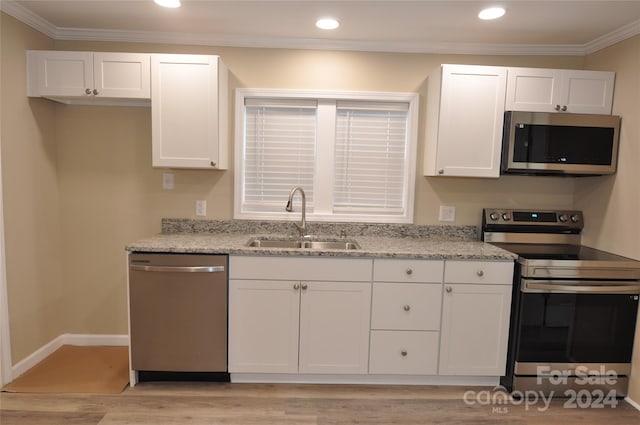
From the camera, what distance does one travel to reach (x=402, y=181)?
2.94m

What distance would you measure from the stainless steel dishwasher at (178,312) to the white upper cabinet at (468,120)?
165 centimetres

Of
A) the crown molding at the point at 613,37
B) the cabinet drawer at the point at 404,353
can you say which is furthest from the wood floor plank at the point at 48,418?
the crown molding at the point at 613,37

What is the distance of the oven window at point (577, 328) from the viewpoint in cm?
229

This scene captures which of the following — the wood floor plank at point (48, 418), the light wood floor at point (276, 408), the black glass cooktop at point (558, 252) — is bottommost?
the wood floor plank at point (48, 418)

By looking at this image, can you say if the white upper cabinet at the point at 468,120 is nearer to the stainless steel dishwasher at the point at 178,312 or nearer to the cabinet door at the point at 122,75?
the stainless steel dishwasher at the point at 178,312

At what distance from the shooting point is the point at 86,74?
2.48 m

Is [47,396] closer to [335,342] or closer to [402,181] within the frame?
[335,342]

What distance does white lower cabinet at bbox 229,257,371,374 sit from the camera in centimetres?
235

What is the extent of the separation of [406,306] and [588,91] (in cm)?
191

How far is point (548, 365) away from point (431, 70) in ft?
7.05

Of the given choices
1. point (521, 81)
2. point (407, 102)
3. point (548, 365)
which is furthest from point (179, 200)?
point (548, 365)

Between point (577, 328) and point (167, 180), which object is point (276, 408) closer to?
point (167, 180)

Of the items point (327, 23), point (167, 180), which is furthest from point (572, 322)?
point (167, 180)

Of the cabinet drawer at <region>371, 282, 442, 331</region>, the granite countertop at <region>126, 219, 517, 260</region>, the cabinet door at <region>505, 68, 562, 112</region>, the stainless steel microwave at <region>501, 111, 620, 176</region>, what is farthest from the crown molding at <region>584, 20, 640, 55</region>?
the cabinet drawer at <region>371, 282, 442, 331</region>
